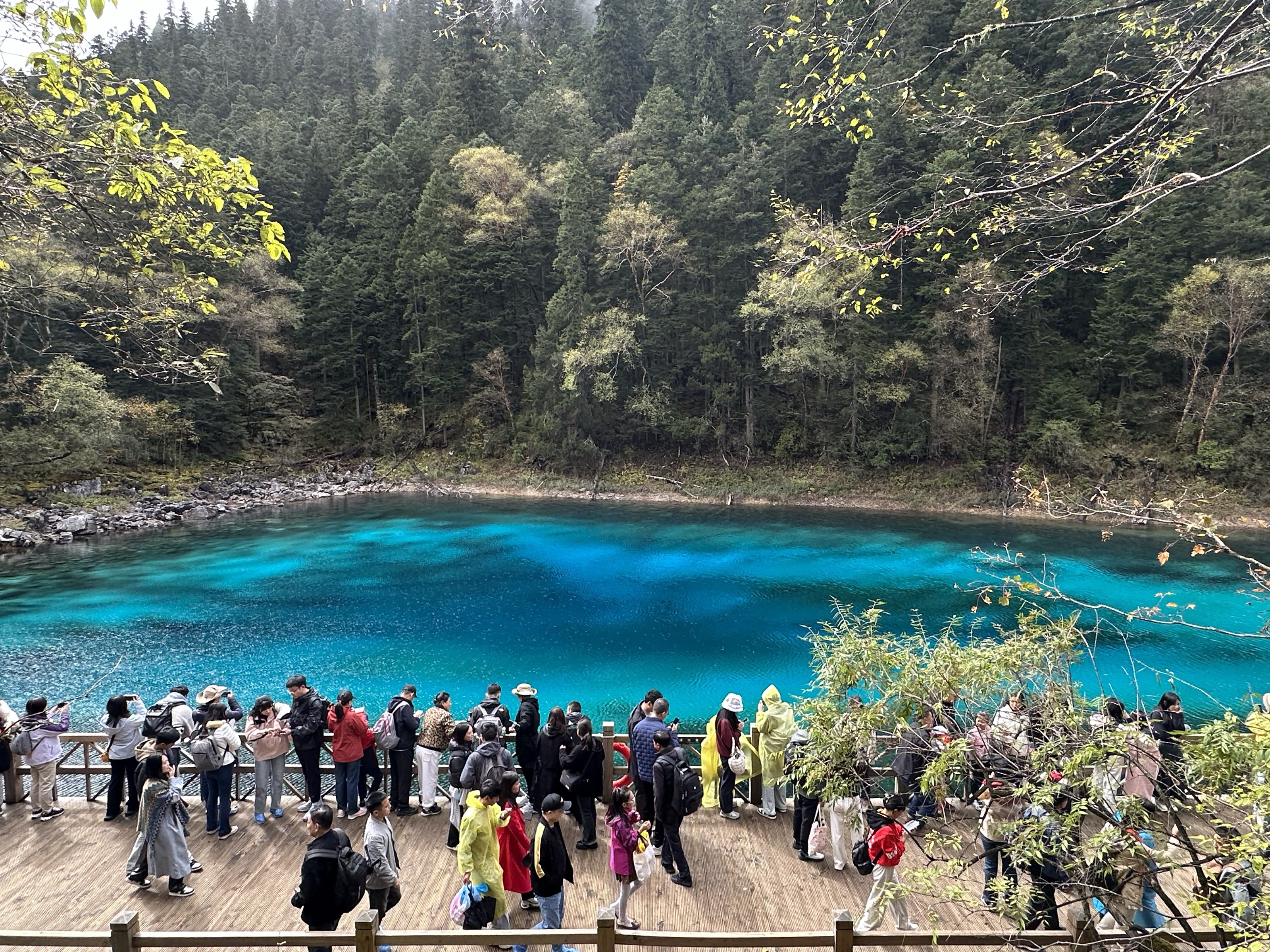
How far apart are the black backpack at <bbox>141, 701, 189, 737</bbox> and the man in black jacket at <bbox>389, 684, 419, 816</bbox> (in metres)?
1.91

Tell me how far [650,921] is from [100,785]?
6777mm

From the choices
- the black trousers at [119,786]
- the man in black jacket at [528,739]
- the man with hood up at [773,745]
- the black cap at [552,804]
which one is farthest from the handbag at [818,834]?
the black trousers at [119,786]

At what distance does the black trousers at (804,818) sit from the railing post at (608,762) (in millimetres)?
1763

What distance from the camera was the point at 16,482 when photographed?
24531mm

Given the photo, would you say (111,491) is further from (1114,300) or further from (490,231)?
(1114,300)

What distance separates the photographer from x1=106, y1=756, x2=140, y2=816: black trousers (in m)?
6.58

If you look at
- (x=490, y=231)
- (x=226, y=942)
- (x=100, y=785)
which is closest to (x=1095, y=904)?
(x=226, y=942)

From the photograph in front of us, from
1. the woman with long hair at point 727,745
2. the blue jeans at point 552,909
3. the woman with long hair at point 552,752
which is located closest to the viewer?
the blue jeans at point 552,909

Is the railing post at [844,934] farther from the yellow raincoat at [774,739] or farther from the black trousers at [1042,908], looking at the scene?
the yellow raincoat at [774,739]

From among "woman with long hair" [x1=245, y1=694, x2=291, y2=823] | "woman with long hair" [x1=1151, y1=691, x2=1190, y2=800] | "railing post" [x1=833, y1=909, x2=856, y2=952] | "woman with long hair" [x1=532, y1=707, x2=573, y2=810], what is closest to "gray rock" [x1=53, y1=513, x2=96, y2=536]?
"woman with long hair" [x1=245, y1=694, x2=291, y2=823]

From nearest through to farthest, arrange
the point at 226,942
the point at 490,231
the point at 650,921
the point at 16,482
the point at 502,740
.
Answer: the point at 226,942, the point at 650,921, the point at 502,740, the point at 16,482, the point at 490,231

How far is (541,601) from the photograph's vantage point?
17.2m

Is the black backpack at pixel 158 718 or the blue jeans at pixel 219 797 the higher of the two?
the black backpack at pixel 158 718

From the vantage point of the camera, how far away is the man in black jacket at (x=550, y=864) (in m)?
4.80
